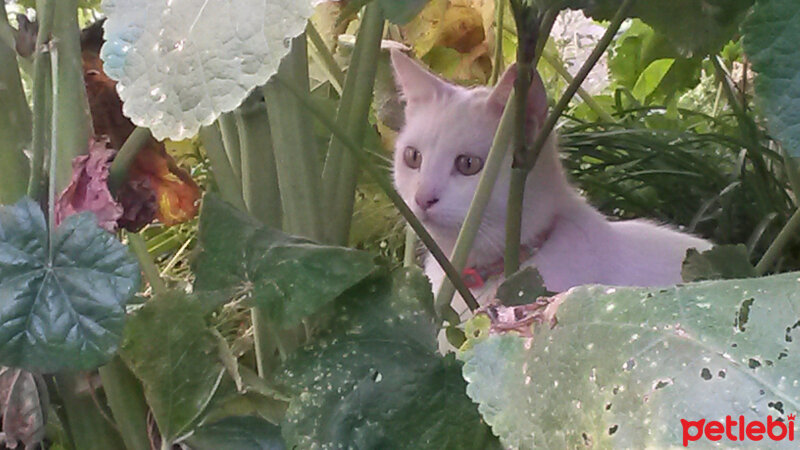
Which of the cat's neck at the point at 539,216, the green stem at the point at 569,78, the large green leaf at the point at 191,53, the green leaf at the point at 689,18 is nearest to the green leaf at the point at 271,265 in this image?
the large green leaf at the point at 191,53

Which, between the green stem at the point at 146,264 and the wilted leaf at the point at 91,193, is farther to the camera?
the green stem at the point at 146,264

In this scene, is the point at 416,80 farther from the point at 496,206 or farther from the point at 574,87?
the point at 574,87

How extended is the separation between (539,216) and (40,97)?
0.48m

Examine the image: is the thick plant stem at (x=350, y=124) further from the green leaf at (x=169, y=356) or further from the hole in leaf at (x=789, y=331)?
the hole in leaf at (x=789, y=331)

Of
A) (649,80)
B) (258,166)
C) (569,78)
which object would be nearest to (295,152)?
(258,166)

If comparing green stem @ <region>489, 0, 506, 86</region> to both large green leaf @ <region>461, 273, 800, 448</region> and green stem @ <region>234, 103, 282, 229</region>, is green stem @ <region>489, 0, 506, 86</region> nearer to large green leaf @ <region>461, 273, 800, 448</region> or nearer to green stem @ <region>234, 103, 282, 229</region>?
green stem @ <region>234, 103, 282, 229</region>

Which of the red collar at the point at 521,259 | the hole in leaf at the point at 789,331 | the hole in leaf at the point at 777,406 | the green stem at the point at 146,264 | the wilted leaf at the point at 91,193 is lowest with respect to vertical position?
the red collar at the point at 521,259

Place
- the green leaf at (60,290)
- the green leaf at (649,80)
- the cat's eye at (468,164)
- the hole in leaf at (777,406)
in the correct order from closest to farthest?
1. the hole in leaf at (777,406)
2. the green leaf at (60,290)
3. the cat's eye at (468,164)
4. the green leaf at (649,80)

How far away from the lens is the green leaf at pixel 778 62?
0.28 meters

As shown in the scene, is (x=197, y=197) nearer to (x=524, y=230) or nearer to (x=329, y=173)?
(x=329, y=173)

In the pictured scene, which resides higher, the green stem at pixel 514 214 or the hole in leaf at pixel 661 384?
the hole in leaf at pixel 661 384

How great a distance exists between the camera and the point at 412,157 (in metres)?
0.84

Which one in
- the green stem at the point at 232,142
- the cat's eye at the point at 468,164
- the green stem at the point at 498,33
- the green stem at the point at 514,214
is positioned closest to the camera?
the green stem at the point at 514,214

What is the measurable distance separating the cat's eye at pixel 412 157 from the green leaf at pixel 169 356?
0.46m
